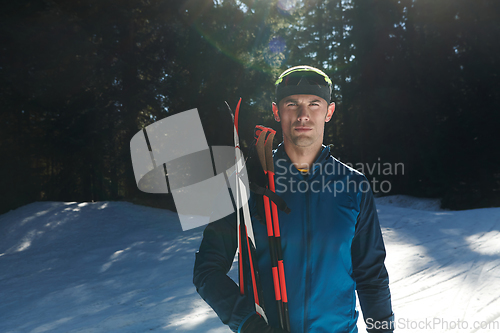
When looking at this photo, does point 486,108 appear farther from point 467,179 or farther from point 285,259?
point 285,259

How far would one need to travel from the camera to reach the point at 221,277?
133cm

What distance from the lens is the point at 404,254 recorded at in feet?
20.1

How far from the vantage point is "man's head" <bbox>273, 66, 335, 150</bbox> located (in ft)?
5.19

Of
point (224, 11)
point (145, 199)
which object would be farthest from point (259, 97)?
point (145, 199)

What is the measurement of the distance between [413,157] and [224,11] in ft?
46.3

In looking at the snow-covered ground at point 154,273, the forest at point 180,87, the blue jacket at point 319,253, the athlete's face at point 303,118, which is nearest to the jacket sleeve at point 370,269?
the blue jacket at point 319,253

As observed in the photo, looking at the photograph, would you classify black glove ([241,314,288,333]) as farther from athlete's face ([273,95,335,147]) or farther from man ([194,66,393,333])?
athlete's face ([273,95,335,147])

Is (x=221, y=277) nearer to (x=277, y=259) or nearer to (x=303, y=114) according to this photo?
(x=277, y=259)

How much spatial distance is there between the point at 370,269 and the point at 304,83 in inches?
37.5

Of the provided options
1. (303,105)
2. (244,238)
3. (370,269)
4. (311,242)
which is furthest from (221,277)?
(303,105)

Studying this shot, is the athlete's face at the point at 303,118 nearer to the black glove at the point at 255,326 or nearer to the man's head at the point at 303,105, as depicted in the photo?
the man's head at the point at 303,105

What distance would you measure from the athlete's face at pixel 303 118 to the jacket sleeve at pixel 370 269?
368mm

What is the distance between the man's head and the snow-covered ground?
111 inches

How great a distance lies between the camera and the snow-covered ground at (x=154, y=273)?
391 centimetres
